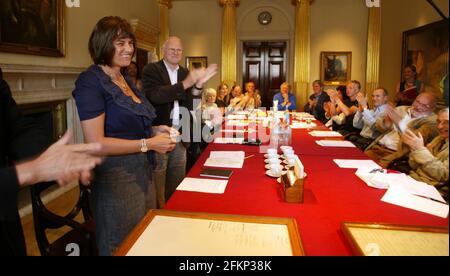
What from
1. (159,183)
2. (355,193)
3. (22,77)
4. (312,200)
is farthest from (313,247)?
(22,77)

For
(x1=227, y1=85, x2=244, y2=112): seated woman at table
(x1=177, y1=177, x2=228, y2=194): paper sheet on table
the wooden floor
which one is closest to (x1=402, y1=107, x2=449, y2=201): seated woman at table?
(x1=177, y1=177, x2=228, y2=194): paper sheet on table

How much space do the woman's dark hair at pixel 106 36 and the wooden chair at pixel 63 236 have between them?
30.1 inches

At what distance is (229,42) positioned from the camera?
10422mm

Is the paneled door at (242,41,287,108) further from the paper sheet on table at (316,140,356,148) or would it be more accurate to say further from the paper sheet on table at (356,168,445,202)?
the paper sheet on table at (356,168,445,202)

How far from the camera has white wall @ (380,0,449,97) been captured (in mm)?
8320

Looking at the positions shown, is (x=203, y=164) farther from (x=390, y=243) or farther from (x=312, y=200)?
(x=390, y=243)

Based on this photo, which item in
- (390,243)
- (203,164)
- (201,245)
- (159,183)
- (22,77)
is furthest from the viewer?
(22,77)

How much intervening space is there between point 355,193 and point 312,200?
0.90ft

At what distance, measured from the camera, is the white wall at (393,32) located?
8320mm

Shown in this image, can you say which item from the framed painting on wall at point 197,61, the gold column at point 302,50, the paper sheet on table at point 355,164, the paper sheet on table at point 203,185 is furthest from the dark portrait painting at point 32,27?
the gold column at point 302,50

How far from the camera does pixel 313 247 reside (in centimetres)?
121

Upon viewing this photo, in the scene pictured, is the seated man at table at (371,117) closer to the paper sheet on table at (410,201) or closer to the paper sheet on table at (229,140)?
the paper sheet on table at (229,140)

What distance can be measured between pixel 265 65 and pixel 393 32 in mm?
3539
